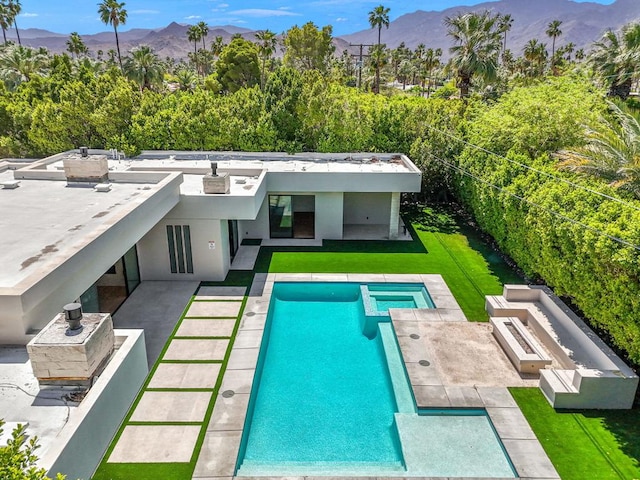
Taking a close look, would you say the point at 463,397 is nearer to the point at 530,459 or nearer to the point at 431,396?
the point at 431,396

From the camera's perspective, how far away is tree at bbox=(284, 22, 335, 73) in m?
66.7

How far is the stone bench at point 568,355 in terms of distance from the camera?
1177 centimetres

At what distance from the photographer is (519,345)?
13.9m

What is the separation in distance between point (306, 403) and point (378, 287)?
7.64 m

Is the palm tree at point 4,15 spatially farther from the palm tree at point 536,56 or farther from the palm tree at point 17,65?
the palm tree at point 536,56

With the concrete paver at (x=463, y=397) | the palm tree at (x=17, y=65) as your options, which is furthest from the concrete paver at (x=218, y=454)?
the palm tree at (x=17, y=65)

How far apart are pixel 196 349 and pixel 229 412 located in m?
3.30

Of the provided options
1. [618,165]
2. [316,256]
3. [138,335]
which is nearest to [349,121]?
[316,256]

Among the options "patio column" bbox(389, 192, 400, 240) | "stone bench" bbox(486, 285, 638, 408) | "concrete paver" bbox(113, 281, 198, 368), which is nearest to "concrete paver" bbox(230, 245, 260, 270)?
"concrete paver" bbox(113, 281, 198, 368)

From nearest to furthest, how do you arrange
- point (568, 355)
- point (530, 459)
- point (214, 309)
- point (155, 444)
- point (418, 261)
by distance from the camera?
point (530, 459), point (155, 444), point (568, 355), point (214, 309), point (418, 261)

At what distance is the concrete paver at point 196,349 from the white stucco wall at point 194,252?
4706 mm

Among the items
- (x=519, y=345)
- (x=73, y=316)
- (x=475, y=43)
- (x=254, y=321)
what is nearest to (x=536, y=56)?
(x=475, y=43)

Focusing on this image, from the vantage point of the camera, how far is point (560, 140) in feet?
66.9

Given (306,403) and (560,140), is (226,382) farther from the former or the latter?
(560,140)
